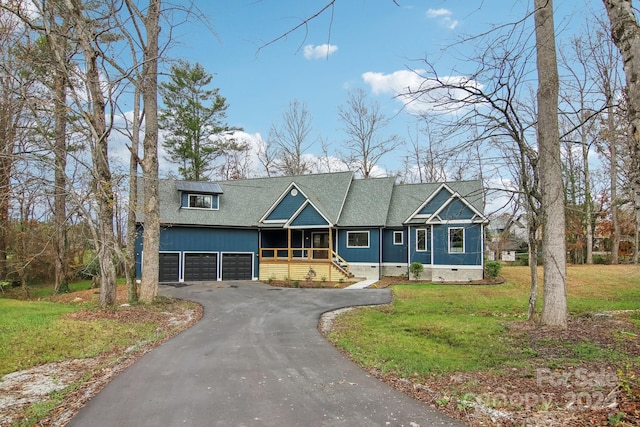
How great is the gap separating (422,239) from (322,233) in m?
6.34

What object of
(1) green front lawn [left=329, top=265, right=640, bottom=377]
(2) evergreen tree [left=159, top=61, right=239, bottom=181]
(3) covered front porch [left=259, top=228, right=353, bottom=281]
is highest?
(2) evergreen tree [left=159, top=61, right=239, bottom=181]

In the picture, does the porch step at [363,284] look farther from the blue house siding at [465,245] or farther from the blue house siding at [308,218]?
the blue house siding at [308,218]

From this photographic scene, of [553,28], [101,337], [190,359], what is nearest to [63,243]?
[101,337]

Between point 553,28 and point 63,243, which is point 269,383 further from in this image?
point 63,243

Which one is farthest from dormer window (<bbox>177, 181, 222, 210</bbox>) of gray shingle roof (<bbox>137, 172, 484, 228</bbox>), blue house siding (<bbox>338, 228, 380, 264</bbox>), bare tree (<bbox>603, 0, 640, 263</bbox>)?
bare tree (<bbox>603, 0, 640, 263</bbox>)

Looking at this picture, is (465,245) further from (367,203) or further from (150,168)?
(150,168)

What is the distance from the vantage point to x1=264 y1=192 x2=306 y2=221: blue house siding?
23781 mm

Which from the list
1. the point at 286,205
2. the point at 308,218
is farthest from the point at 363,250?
the point at 286,205

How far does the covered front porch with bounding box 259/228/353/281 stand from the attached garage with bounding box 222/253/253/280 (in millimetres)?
809

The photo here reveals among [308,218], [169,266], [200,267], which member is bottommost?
[200,267]

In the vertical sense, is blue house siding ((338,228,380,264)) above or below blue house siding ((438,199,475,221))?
below

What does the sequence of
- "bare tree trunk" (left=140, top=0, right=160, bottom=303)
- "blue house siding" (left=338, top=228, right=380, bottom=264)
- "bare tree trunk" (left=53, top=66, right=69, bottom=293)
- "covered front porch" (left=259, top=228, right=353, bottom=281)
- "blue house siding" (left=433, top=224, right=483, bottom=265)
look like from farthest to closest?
"blue house siding" (left=338, top=228, right=380, bottom=264) → "covered front porch" (left=259, top=228, right=353, bottom=281) → "blue house siding" (left=433, top=224, right=483, bottom=265) → "bare tree trunk" (left=140, top=0, right=160, bottom=303) → "bare tree trunk" (left=53, top=66, right=69, bottom=293)

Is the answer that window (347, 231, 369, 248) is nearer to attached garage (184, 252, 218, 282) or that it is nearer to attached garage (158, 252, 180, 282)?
attached garage (184, 252, 218, 282)

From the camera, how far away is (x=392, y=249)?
76.1 ft
